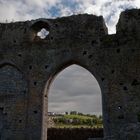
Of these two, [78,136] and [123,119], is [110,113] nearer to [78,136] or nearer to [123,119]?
[123,119]

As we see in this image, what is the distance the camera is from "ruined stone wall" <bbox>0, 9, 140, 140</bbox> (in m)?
12.9

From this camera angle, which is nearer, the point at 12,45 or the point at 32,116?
the point at 32,116

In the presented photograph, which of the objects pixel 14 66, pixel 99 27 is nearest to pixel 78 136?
pixel 14 66

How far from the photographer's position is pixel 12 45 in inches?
603

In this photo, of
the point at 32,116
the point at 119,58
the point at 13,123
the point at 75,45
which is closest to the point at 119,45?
the point at 119,58

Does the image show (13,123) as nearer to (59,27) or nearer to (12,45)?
(12,45)

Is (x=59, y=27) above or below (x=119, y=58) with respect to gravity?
above

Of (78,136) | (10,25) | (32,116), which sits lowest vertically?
(78,136)

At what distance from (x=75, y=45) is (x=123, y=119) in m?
4.13

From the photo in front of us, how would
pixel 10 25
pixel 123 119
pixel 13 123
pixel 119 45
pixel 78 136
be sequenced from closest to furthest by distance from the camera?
pixel 123 119, pixel 119 45, pixel 13 123, pixel 10 25, pixel 78 136

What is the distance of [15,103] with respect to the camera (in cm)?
1477

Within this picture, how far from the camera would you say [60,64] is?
46.7 feet

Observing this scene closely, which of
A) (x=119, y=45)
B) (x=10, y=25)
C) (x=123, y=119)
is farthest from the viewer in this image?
(x=10, y=25)

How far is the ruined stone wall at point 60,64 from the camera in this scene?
12.9 metres
